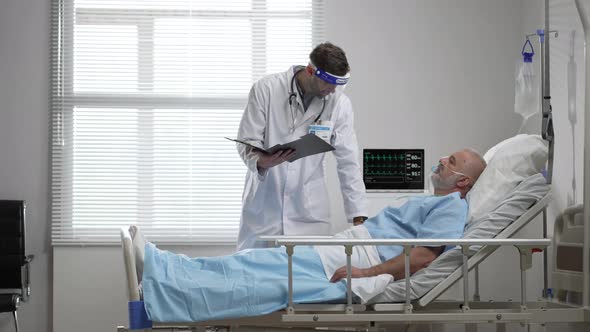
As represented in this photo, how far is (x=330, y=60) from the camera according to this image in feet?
11.5

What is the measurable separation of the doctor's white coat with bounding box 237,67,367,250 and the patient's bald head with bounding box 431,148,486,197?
646 mm

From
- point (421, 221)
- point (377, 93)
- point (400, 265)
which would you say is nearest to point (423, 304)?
point (400, 265)

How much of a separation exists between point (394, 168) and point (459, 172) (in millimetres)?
1346

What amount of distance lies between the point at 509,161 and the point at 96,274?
9.45 feet

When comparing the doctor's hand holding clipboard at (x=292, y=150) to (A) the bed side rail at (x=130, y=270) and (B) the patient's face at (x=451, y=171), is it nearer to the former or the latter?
(B) the patient's face at (x=451, y=171)

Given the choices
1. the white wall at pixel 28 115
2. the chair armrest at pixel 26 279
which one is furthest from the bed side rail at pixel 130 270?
the white wall at pixel 28 115

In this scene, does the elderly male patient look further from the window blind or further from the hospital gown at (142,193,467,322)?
the window blind

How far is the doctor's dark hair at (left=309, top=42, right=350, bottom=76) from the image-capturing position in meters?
3.50

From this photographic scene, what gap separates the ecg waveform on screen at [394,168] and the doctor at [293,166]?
0.65 m

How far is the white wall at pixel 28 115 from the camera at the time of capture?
5.06m

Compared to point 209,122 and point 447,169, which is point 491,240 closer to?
point 447,169

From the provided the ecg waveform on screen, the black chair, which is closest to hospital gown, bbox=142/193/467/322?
the ecg waveform on screen

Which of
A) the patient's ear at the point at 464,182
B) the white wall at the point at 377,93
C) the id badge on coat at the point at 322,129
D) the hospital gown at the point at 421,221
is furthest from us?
the white wall at the point at 377,93

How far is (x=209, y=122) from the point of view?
5082 millimetres
